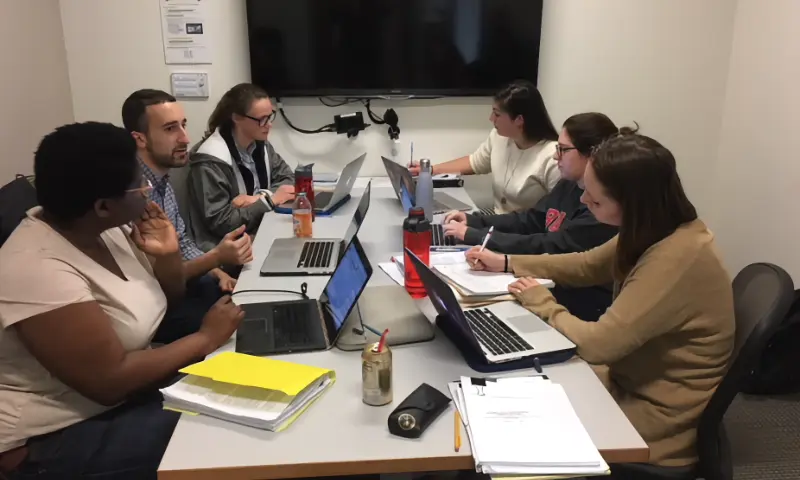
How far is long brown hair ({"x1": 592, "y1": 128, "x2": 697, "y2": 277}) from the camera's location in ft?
5.11

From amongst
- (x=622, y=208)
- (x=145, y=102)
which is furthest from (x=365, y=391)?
(x=145, y=102)

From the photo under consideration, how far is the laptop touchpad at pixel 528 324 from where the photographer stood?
62.5 inches

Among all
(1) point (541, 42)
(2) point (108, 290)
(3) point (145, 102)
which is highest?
(1) point (541, 42)

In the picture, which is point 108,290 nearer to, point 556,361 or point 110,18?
point 556,361

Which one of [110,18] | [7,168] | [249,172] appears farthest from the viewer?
[110,18]

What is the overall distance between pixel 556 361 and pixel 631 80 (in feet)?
8.49

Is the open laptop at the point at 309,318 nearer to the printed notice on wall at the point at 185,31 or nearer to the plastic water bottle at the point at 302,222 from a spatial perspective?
the plastic water bottle at the point at 302,222

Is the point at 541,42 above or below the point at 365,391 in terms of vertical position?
above

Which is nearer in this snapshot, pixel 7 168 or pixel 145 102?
pixel 145 102

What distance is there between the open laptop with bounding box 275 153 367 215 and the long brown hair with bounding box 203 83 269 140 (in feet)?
1.64

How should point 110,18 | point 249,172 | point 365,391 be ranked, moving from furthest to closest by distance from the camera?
point 110,18 → point 249,172 → point 365,391

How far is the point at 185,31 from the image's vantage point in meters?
3.45

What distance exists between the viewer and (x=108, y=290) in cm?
152

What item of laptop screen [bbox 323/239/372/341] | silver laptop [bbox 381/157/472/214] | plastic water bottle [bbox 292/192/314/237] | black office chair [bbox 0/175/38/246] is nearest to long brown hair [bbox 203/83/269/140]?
silver laptop [bbox 381/157/472/214]
